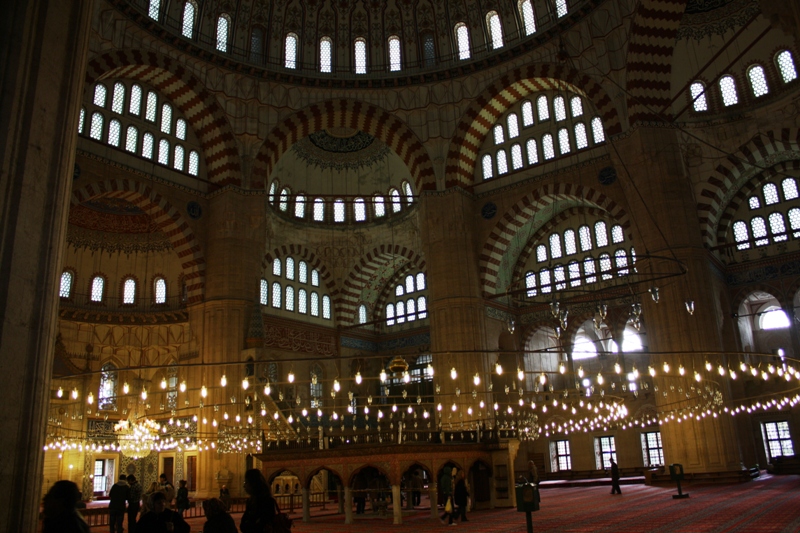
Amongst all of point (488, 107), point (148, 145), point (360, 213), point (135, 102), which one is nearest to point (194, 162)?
point (148, 145)

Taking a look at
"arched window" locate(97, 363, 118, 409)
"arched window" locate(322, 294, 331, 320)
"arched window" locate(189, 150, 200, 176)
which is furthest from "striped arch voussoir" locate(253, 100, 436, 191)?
"arched window" locate(97, 363, 118, 409)

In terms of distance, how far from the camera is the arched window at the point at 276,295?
24811 mm

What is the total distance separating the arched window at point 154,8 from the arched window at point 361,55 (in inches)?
248

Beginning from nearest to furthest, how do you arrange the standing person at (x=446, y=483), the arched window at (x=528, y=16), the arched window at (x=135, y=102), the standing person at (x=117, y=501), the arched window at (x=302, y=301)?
the standing person at (x=117, y=501)
the standing person at (x=446, y=483)
the arched window at (x=135, y=102)
the arched window at (x=528, y=16)
the arched window at (x=302, y=301)

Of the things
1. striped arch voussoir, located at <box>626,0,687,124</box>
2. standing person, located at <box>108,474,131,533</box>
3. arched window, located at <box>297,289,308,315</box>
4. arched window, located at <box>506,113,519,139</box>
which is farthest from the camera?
arched window, located at <box>297,289,308,315</box>

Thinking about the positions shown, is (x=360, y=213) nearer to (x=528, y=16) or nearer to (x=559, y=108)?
(x=559, y=108)

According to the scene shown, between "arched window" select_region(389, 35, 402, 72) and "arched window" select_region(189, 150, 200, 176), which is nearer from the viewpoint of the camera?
"arched window" select_region(189, 150, 200, 176)

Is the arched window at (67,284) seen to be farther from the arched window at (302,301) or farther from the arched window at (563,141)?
the arched window at (563,141)

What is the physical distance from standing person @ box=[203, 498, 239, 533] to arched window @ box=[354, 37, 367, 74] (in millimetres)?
19710

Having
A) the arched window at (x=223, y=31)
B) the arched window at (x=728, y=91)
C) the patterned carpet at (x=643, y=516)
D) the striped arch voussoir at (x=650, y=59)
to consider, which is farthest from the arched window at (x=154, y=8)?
the arched window at (x=728, y=91)

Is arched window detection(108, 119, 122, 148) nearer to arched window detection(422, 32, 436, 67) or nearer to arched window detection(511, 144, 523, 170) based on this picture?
arched window detection(422, 32, 436, 67)

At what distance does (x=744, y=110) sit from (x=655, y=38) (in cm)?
422

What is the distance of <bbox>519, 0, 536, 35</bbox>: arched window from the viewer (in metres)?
20.6

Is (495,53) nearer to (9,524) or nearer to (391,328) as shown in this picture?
(391,328)
